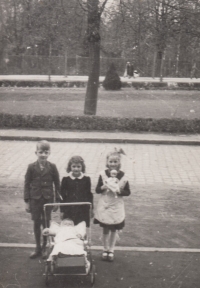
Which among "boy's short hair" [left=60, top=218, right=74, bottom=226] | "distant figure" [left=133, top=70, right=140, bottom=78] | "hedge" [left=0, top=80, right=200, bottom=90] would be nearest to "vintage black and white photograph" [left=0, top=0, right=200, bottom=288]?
"boy's short hair" [left=60, top=218, right=74, bottom=226]

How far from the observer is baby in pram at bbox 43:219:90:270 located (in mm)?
4699

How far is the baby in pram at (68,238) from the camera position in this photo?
470 cm

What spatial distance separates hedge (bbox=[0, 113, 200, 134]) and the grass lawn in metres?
3.43

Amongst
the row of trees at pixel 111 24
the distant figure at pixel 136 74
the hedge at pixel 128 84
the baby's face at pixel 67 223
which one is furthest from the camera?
the distant figure at pixel 136 74

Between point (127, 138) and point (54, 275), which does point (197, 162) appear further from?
point (54, 275)

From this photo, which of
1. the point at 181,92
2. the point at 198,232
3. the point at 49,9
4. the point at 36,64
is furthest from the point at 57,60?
the point at 198,232

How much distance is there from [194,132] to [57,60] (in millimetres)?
26993

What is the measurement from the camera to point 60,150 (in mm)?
12773

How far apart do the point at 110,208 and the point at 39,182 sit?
2.91 ft

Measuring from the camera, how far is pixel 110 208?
5.55 m

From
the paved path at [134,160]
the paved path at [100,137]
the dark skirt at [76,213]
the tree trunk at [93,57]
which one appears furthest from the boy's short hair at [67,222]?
the tree trunk at [93,57]

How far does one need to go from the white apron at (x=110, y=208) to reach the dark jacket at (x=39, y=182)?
0.56 metres

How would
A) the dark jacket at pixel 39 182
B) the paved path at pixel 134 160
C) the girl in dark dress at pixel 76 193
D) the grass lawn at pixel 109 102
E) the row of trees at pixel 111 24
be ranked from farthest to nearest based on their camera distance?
1. the grass lawn at pixel 109 102
2. the row of trees at pixel 111 24
3. the paved path at pixel 134 160
4. the dark jacket at pixel 39 182
5. the girl in dark dress at pixel 76 193

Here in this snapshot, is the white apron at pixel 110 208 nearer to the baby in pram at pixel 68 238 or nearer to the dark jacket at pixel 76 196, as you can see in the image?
the dark jacket at pixel 76 196
